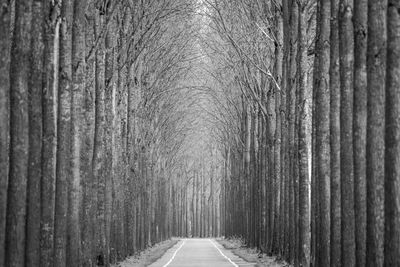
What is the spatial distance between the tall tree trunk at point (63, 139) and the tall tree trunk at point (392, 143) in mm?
6834

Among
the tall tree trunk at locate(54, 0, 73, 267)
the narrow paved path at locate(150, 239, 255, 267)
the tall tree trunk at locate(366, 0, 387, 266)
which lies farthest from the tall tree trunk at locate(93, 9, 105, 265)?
the tall tree trunk at locate(366, 0, 387, 266)

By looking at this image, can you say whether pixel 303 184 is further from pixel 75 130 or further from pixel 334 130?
pixel 75 130

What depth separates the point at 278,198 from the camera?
3053cm

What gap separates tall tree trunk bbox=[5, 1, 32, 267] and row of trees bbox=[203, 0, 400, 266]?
6.04m

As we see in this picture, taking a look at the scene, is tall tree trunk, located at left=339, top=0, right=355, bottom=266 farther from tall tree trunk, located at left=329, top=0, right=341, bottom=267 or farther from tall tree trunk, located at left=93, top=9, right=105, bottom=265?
tall tree trunk, located at left=93, top=9, right=105, bottom=265

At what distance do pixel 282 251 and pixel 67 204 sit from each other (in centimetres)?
1253

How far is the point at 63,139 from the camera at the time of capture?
16.2 m

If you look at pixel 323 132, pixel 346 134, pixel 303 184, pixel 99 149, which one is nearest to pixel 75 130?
pixel 99 149

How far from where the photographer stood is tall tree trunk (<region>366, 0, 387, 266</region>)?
1298 cm

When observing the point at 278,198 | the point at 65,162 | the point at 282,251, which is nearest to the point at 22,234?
the point at 65,162

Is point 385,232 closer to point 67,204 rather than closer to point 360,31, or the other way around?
point 360,31

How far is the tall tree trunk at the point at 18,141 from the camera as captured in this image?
13648 mm

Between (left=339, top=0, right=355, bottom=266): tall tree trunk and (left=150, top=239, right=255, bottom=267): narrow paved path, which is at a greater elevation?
(left=339, top=0, right=355, bottom=266): tall tree trunk

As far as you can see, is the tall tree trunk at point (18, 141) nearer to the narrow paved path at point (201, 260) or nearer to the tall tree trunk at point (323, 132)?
the tall tree trunk at point (323, 132)
